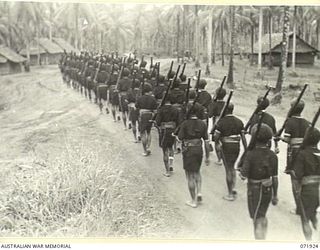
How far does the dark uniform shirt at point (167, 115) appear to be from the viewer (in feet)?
18.2

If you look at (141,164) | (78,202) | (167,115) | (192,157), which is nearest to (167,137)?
(167,115)

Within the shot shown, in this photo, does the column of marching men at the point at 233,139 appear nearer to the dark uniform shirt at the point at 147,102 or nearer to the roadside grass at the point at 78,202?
the dark uniform shirt at the point at 147,102

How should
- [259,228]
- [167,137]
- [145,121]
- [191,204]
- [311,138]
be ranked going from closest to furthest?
[311,138] → [259,228] → [191,204] → [167,137] → [145,121]

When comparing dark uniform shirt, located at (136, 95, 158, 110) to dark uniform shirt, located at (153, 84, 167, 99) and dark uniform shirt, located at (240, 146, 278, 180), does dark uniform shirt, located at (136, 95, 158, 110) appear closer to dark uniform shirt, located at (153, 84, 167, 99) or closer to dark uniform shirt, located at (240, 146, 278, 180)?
dark uniform shirt, located at (153, 84, 167, 99)

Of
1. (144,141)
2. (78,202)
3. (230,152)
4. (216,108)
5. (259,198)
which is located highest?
(216,108)

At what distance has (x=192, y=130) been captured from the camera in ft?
15.3

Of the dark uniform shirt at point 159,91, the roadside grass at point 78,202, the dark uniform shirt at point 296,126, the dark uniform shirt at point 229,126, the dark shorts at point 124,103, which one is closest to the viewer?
the roadside grass at point 78,202

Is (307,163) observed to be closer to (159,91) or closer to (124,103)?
(159,91)

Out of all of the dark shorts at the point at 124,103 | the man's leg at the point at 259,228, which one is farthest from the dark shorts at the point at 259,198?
the dark shorts at the point at 124,103

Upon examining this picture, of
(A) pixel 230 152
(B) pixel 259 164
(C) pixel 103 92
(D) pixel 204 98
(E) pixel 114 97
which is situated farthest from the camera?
(C) pixel 103 92

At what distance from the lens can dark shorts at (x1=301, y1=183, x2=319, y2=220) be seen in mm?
3928

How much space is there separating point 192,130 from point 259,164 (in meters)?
0.99

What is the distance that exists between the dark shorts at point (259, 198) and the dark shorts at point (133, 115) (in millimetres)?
3262

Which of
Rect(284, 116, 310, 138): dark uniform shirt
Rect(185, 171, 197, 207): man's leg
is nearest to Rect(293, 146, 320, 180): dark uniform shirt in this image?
Rect(284, 116, 310, 138): dark uniform shirt
